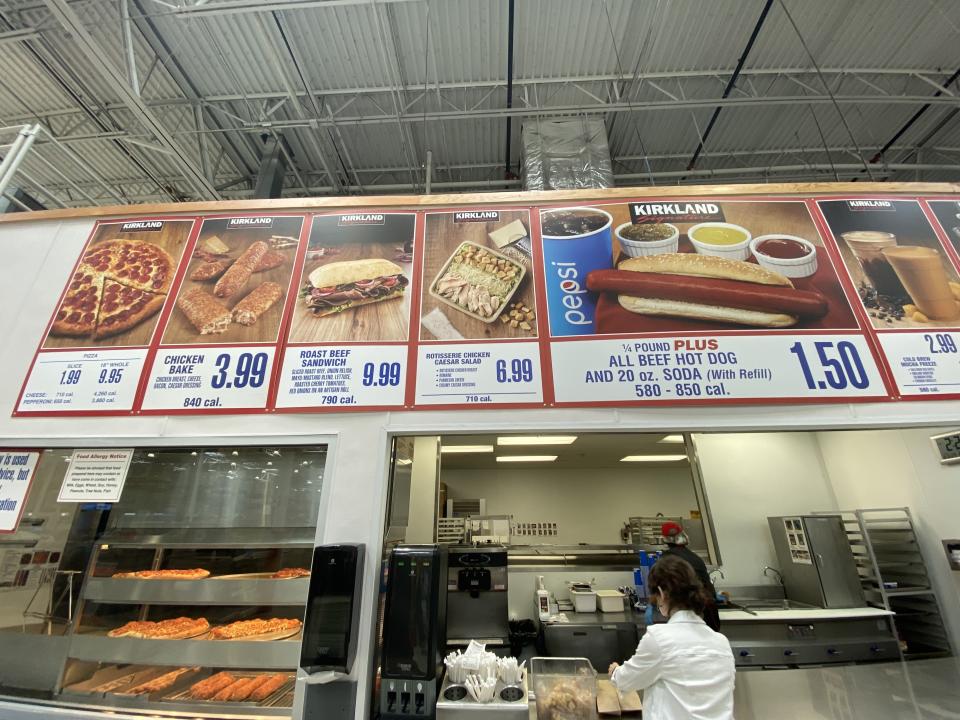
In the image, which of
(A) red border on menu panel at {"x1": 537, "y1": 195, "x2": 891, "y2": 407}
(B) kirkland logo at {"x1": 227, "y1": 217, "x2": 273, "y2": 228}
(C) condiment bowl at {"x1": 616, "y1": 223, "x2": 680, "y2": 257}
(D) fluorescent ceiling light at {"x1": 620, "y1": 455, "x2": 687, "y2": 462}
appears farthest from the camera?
(D) fluorescent ceiling light at {"x1": 620, "y1": 455, "x2": 687, "y2": 462}

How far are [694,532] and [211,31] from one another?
327 inches

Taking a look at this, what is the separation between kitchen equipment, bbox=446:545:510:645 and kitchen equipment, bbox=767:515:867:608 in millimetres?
3396

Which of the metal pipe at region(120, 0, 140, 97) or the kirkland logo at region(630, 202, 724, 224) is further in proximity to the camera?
the metal pipe at region(120, 0, 140, 97)

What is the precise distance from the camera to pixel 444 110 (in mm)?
5328

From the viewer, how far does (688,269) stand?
2.77m

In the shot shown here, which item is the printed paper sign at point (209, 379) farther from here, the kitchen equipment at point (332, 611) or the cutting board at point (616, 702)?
the cutting board at point (616, 702)

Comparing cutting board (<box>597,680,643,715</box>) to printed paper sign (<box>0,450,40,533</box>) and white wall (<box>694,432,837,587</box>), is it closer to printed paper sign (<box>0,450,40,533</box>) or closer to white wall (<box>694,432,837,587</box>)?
printed paper sign (<box>0,450,40,533</box>)

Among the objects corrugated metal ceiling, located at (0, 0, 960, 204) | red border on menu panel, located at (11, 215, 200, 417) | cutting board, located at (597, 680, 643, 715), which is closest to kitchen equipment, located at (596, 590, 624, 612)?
cutting board, located at (597, 680, 643, 715)

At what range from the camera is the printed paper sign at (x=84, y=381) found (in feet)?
8.45

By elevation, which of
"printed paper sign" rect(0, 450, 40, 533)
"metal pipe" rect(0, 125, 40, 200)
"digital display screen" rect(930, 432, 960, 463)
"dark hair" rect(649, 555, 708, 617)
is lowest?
"dark hair" rect(649, 555, 708, 617)

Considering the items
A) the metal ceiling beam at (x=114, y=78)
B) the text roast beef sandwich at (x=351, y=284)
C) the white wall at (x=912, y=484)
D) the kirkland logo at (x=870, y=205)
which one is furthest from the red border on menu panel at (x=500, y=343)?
the white wall at (x=912, y=484)

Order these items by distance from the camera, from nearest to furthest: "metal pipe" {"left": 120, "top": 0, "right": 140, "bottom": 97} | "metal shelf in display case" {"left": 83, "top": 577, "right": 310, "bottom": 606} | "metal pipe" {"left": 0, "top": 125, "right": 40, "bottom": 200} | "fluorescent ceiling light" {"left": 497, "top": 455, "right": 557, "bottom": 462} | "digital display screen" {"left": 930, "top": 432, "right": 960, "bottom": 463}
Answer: "metal shelf in display case" {"left": 83, "top": 577, "right": 310, "bottom": 606} → "metal pipe" {"left": 0, "top": 125, "right": 40, "bottom": 200} → "metal pipe" {"left": 120, "top": 0, "right": 140, "bottom": 97} → "digital display screen" {"left": 930, "top": 432, "right": 960, "bottom": 463} → "fluorescent ceiling light" {"left": 497, "top": 455, "right": 557, "bottom": 462}

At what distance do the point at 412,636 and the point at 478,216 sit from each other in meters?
2.64

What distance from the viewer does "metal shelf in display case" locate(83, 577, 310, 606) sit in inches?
108
